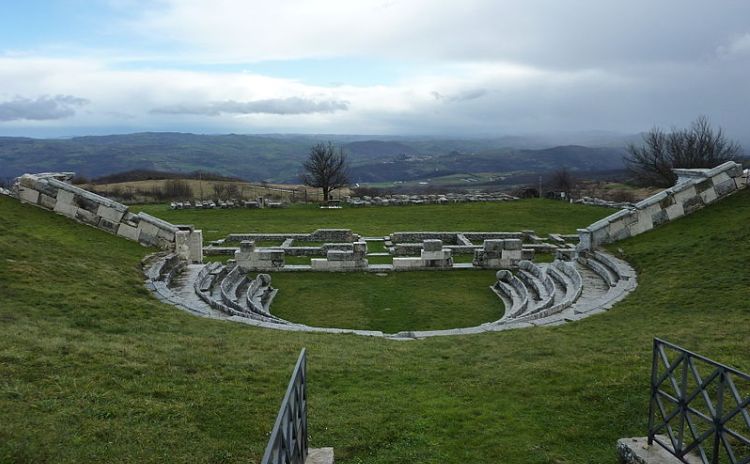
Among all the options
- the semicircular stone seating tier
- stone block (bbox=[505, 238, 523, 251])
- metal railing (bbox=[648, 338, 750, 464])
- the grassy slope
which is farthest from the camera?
stone block (bbox=[505, 238, 523, 251])

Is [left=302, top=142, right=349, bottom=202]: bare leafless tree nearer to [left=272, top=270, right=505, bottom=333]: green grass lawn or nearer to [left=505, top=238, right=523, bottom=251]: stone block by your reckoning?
[left=272, top=270, right=505, bottom=333]: green grass lawn

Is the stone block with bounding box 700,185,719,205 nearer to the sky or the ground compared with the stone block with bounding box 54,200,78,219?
nearer to the sky

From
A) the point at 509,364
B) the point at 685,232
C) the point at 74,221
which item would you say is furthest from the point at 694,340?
the point at 74,221

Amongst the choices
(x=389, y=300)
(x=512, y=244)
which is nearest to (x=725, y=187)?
(x=512, y=244)

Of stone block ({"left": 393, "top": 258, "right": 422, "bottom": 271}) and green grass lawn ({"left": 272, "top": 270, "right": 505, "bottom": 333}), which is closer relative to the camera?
green grass lawn ({"left": 272, "top": 270, "right": 505, "bottom": 333})

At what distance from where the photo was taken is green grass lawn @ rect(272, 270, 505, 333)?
588 inches

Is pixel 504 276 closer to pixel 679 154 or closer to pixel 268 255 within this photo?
pixel 268 255

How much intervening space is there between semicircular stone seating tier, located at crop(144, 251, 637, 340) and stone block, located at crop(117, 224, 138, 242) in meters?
1.84

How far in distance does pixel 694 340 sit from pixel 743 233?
26.7 feet

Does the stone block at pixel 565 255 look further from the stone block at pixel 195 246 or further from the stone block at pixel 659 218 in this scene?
the stone block at pixel 195 246

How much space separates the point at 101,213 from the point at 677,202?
838 inches

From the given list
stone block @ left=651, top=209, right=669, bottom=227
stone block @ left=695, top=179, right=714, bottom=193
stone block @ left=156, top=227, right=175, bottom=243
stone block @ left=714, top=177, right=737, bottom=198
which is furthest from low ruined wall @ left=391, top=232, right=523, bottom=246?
stone block @ left=156, top=227, right=175, bottom=243

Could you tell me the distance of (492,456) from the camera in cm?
599

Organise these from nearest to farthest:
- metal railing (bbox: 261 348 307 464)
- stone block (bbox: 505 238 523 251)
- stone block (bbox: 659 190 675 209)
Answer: metal railing (bbox: 261 348 307 464), stone block (bbox: 659 190 675 209), stone block (bbox: 505 238 523 251)
